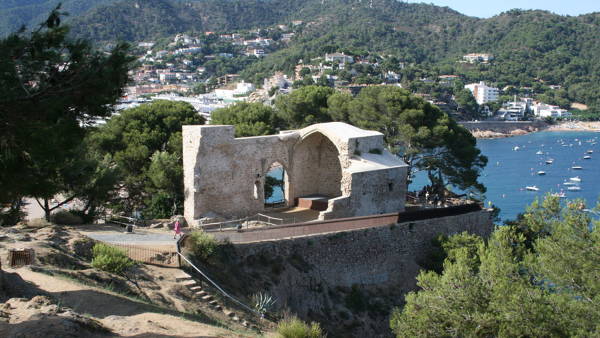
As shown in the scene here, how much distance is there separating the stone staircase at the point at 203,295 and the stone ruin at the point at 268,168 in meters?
5.19

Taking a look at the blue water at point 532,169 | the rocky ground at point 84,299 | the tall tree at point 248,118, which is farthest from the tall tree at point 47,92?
the blue water at point 532,169

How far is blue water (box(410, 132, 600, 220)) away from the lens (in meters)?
54.0

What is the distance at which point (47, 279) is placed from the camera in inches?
494

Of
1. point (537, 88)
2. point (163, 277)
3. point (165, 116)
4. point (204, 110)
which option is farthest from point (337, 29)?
point (163, 277)

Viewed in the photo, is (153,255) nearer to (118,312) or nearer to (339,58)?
(118,312)

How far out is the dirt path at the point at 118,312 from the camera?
34.0 feet

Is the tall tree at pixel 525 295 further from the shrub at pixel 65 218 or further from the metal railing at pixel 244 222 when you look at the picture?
the shrub at pixel 65 218

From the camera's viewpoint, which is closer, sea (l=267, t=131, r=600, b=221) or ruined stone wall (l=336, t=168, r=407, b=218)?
ruined stone wall (l=336, t=168, r=407, b=218)

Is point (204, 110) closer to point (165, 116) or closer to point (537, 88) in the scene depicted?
point (165, 116)

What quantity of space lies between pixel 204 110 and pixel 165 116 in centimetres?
6307

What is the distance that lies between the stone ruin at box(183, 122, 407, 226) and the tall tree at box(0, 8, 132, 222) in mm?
10571

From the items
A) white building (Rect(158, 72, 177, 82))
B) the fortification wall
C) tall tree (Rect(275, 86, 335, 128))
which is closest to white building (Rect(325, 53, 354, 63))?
white building (Rect(158, 72, 177, 82))

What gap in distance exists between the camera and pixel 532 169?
227 feet

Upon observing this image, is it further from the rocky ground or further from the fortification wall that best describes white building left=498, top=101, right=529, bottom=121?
the rocky ground
